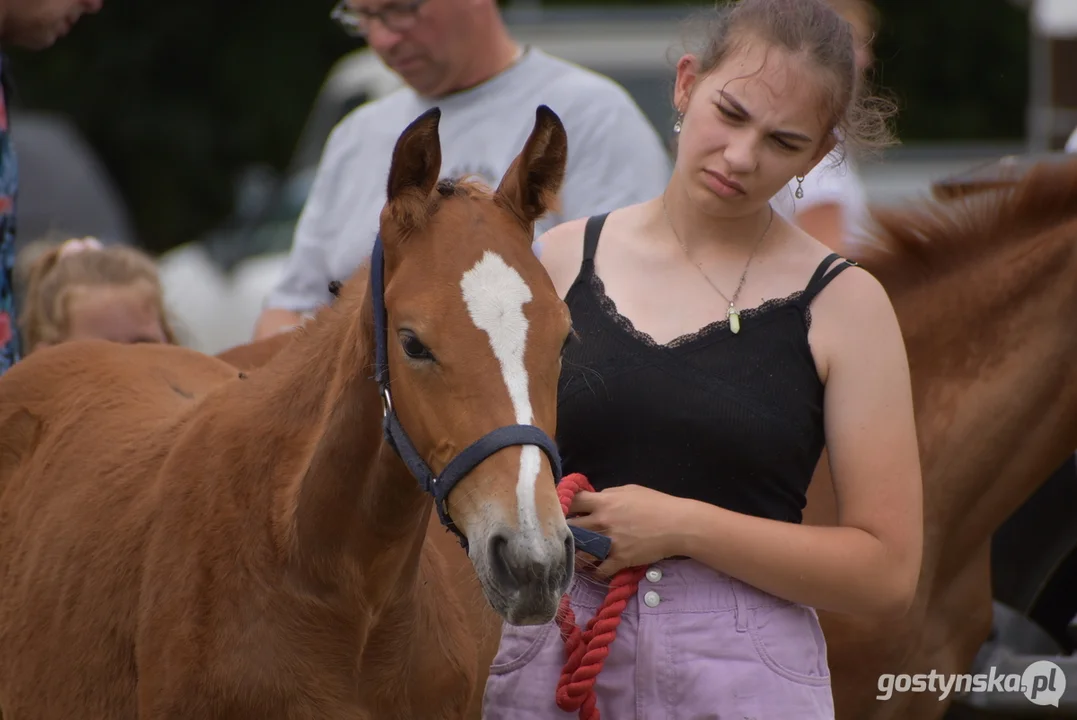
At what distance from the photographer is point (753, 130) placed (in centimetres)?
265

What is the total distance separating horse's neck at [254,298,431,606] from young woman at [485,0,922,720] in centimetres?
29

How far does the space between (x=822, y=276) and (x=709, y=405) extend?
32 cm

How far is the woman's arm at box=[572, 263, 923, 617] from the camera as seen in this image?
254 centimetres

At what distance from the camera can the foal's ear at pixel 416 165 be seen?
2.48 meters

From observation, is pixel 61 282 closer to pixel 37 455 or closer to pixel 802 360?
pixel 37 455

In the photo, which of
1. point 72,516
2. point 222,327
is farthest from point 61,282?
point 222,327

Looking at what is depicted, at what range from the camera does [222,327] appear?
10852 millimetres

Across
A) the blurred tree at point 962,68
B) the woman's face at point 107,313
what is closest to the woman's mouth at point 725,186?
the woman's face at point 107,313

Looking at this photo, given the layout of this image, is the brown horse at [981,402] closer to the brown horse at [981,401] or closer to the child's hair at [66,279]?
the brown horse at [981,401]

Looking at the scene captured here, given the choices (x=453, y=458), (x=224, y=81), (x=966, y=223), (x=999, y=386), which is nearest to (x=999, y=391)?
(x=999, y=386)

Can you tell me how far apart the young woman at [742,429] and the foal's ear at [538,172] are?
0.21 metres

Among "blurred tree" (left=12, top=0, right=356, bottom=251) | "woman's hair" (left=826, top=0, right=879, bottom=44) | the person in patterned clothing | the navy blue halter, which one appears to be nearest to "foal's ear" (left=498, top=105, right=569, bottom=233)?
the navy blue halter

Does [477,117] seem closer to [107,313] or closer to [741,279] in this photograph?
[107,313]

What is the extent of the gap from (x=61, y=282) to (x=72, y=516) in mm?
1314
